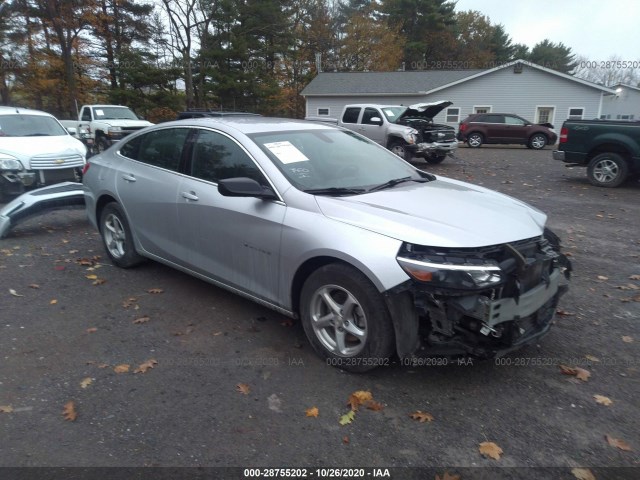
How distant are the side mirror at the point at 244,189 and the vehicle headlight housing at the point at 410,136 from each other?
11670mm

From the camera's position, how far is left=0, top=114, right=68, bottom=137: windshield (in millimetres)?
9711

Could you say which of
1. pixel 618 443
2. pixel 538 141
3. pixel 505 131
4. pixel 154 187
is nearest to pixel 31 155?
pixel 154 187

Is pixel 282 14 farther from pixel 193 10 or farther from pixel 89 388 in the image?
pixel 89 388

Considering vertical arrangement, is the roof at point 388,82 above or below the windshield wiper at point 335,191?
above

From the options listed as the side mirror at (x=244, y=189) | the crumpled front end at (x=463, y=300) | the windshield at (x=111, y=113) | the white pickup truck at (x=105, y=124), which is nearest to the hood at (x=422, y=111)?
the white pickup truck at (x=105, y=124)

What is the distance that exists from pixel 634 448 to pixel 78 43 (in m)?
39.2

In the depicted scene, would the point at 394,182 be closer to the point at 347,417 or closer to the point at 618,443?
the point at 347,417

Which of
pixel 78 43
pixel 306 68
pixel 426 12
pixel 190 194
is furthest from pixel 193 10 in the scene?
pixel 190 194

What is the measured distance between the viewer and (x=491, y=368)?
3354 millimetres

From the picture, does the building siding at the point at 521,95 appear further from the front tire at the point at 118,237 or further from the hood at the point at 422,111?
the front tire at the point at 118,237

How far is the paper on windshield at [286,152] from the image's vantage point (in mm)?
3807

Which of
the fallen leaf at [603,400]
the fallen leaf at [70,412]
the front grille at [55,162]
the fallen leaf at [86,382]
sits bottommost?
the fallen leaf at [70,412]

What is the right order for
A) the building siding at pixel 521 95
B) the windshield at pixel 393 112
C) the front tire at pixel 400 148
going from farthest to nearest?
the building siding at pixel 521 95, the windshield at pixel 393 112, the front tire at pixel 400 148

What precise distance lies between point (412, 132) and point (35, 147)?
10087 millimetres
